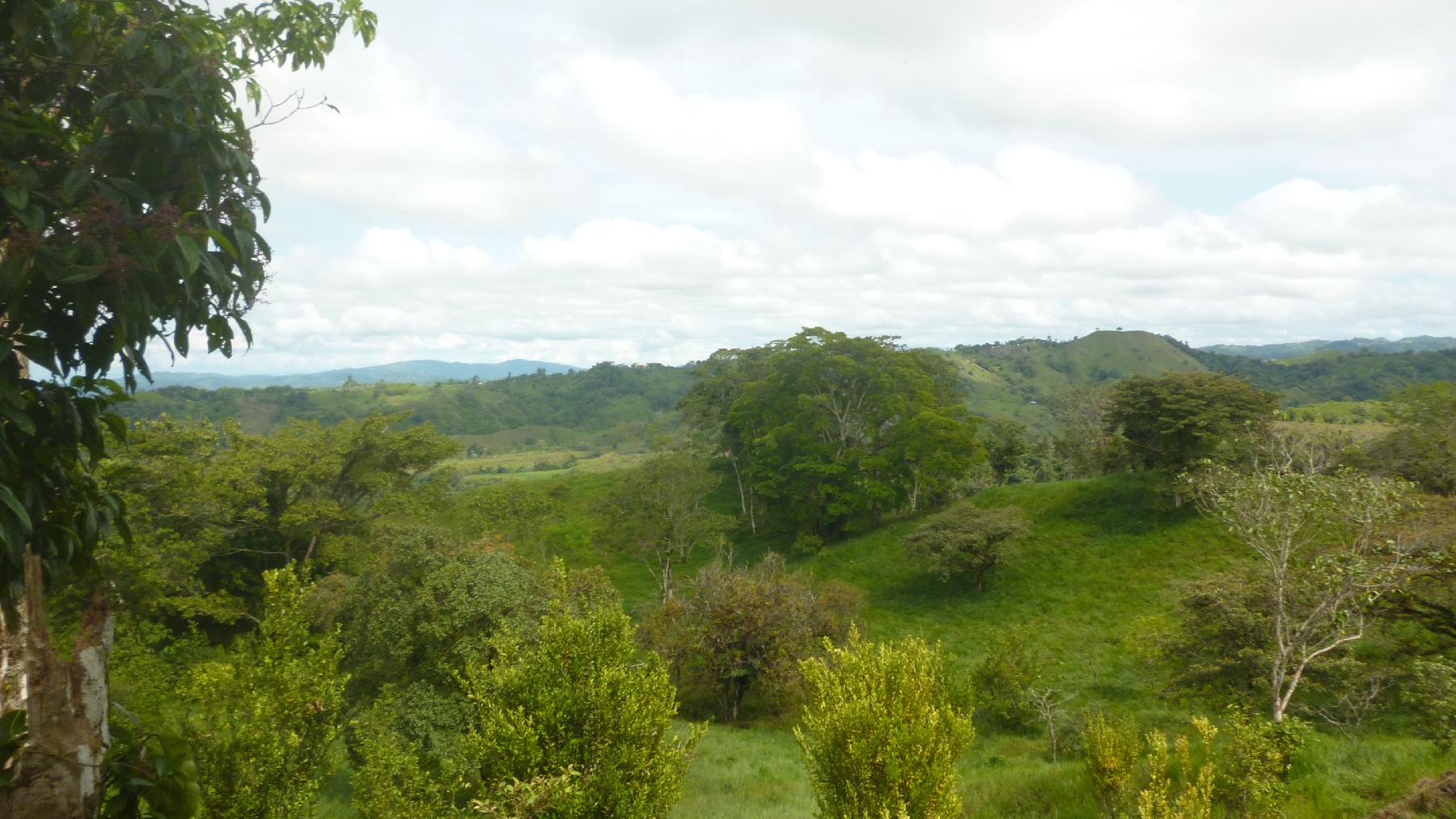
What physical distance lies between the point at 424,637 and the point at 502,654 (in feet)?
27.1

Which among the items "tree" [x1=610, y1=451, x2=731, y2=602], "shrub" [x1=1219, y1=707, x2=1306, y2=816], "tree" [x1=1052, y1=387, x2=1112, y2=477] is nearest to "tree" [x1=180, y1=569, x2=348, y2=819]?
"shrub" [x1=1219, y1=707, x2=1306, y2=816]

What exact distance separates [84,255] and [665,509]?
35298 millimetres

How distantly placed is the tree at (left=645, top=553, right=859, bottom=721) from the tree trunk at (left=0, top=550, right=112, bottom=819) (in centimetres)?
2071

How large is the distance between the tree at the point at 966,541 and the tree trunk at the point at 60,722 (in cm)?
3497

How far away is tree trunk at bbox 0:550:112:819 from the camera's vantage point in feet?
10.3

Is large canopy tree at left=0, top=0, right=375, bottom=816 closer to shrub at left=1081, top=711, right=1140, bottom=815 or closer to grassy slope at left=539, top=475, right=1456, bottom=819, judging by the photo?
shrub at left=1081, top=711, right=1140, bottom=815

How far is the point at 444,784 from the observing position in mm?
8945

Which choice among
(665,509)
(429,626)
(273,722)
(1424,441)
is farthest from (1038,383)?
(273,722)

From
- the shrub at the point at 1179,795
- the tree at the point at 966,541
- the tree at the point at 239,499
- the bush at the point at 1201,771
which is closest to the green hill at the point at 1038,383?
the tree at the point at 966,541

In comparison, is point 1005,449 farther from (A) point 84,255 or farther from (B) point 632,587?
(A) point 84,255

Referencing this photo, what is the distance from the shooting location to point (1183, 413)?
35.0m

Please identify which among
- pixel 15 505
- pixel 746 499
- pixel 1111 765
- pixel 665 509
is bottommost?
pixel 746 499

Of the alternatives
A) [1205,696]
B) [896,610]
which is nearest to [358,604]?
[1205,696]

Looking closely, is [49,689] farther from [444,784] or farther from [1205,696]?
[1205,696]
